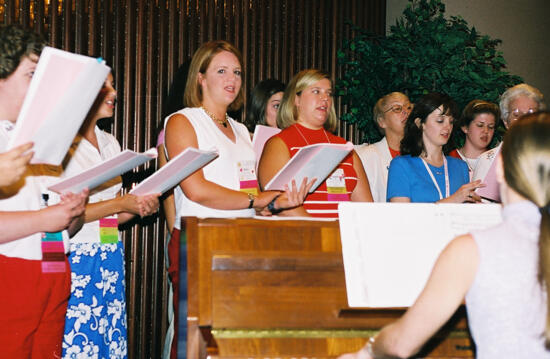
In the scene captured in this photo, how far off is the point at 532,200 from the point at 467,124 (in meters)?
2.97

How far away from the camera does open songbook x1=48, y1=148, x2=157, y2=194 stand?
1.96 m

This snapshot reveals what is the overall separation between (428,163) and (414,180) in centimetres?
20

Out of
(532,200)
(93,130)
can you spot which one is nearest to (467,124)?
(93,130)

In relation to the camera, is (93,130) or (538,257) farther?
(93,130)

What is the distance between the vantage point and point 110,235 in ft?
9.07

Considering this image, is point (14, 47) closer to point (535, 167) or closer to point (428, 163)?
point (535, 167)

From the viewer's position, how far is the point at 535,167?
128 cm

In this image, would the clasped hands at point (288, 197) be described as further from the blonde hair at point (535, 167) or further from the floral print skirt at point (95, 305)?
the blonde hair at point (535, 167)

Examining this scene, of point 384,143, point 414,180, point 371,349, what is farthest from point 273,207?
point 384,143

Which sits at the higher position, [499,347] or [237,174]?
[237,174]

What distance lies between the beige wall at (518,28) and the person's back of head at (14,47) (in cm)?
374

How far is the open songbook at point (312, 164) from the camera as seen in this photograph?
7.54ft

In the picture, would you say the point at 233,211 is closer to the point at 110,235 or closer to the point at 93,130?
the point at 110,235

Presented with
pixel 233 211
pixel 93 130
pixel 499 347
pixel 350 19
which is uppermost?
pixel 350 19
